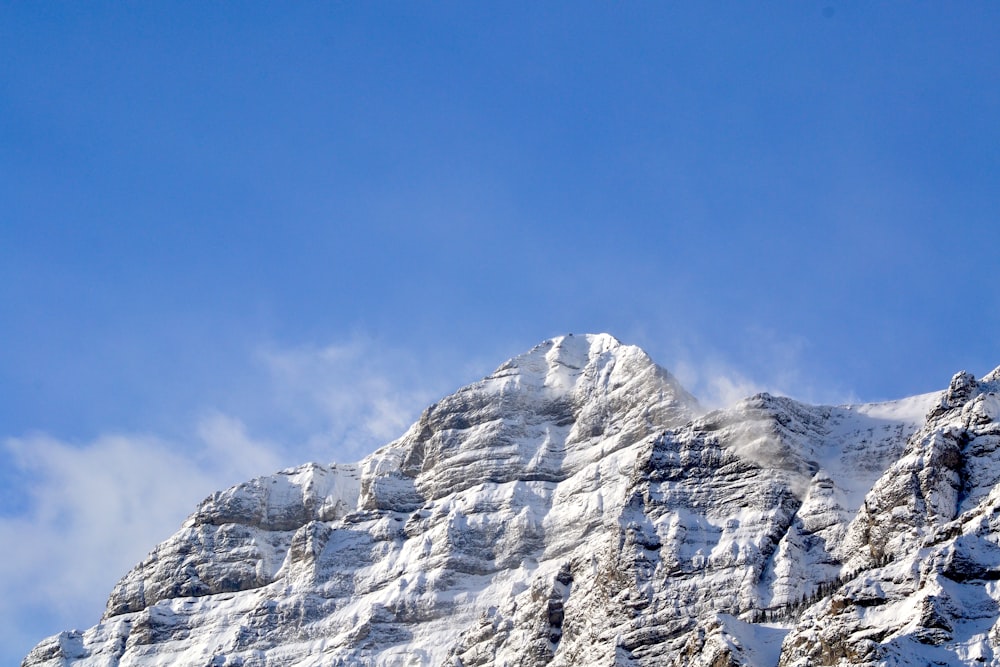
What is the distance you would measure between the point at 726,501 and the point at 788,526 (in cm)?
804

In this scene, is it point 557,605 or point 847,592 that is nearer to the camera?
point 847,592

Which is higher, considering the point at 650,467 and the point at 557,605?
the point at 650,467

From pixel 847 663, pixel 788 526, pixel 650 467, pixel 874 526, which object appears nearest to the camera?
pixel 847 663

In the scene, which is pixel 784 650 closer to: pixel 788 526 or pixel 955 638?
pixel 955 638

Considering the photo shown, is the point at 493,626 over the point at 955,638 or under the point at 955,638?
over

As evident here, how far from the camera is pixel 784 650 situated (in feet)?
493

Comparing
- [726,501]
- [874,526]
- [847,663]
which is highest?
[726,501]

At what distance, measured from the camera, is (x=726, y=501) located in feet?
606

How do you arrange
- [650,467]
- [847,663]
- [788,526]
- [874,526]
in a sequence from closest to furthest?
[847,663]
[874,526]
[788,526]
[650,467]

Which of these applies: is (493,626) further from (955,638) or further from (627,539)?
(955,638)

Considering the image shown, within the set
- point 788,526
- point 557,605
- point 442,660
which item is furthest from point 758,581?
point 442,660

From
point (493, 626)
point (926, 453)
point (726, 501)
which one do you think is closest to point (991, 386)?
point (926, 453)

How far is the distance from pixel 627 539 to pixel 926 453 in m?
29.7

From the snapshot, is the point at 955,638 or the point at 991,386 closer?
the point at 955,638
